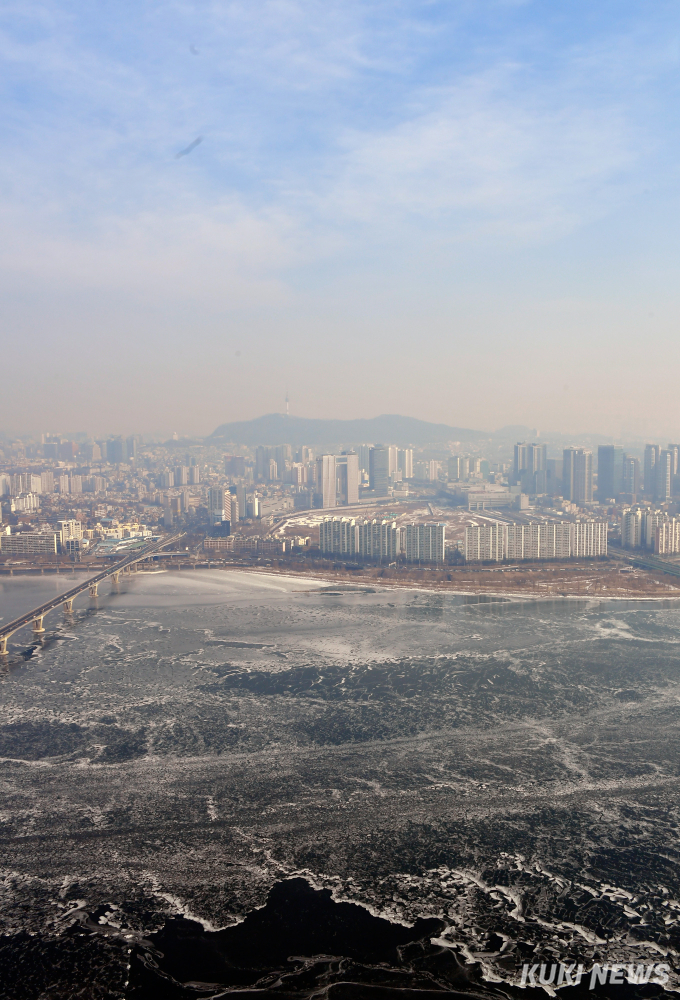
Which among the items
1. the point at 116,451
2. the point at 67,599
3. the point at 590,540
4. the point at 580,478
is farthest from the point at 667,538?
the point at 116,451

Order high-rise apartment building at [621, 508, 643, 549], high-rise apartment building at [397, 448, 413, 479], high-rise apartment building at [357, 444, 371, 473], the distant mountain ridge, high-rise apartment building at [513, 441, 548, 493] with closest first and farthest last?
high-rise apartment building at [621, 508, 643, 549], high-rise apartment building at [513, 441, 548, 493], high-rise apartment building at [397, 448, 413, 479], high-rise apartment building at [357, 444, 371, 473], the distant mountain ridge

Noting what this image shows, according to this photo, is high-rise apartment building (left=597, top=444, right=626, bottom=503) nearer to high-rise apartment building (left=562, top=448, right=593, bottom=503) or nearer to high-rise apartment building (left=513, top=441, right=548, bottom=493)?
high-rise apartment building (left=562, top=448, right=593, bottom=503)

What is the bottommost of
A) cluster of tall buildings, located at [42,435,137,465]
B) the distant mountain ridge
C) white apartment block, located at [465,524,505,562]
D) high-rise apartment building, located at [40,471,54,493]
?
white apartment block, located at [465,524,505,562]

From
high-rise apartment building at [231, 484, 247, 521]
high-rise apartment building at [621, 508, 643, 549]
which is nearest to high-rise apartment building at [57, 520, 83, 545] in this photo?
high-rise apartment building at [231, 484, 247, 521]

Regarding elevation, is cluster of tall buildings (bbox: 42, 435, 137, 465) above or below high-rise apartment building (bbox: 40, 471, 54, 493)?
above

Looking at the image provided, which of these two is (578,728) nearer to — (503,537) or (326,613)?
(326,613)

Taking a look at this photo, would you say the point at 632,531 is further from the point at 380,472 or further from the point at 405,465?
the point at 405,465

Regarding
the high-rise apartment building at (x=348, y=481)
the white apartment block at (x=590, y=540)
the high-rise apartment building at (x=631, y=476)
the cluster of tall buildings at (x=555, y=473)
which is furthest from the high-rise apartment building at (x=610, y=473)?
the white apartment block at (x=590, y=540)

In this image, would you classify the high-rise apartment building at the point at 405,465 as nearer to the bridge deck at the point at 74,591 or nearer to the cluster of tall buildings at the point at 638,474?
the cluster of tall buildings at the point at 638,474
